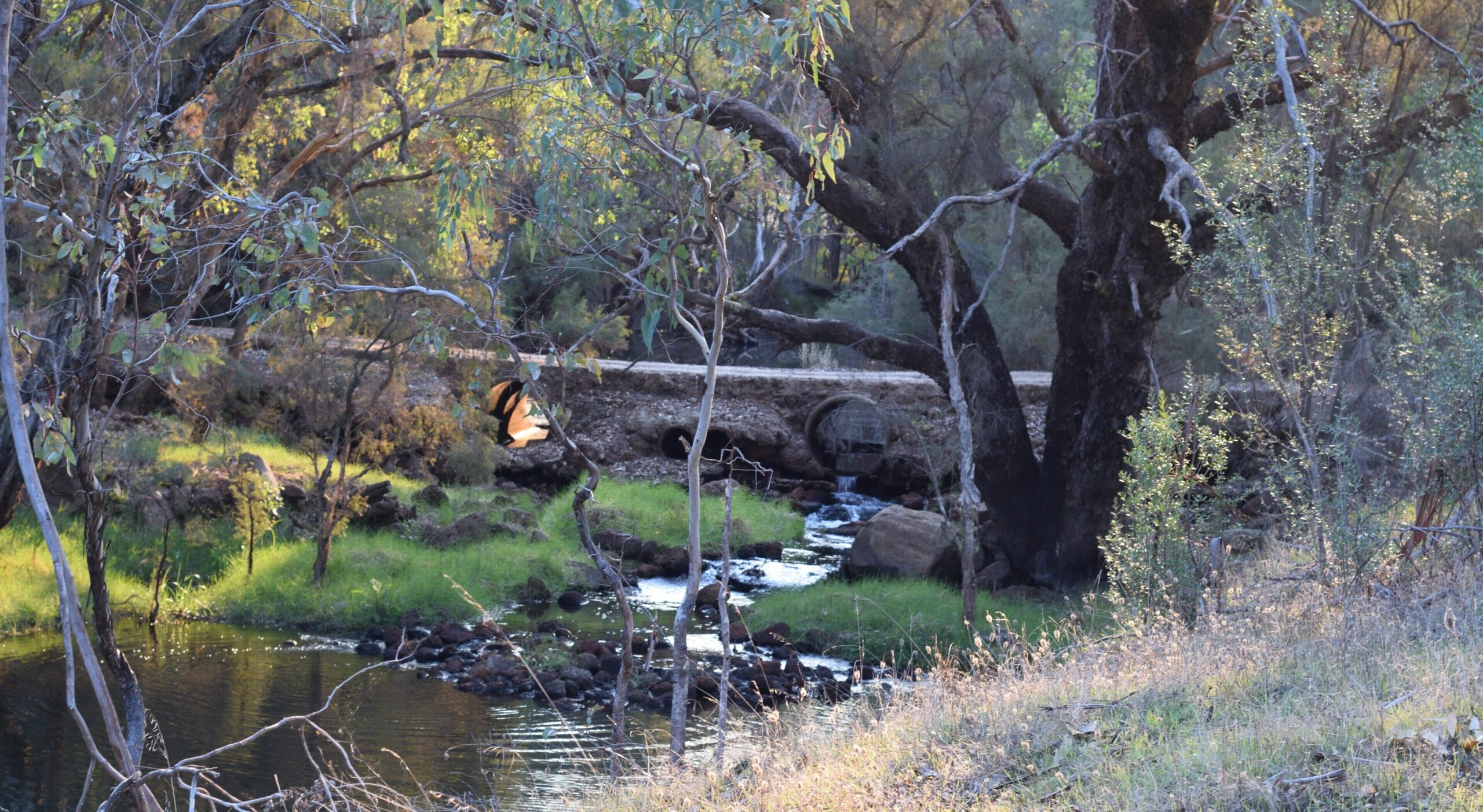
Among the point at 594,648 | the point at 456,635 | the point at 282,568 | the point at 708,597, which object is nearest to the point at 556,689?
the point at 594,648

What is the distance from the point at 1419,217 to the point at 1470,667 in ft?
19.2

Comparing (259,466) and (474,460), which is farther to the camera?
(474,460)

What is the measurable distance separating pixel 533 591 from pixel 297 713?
14.0ft

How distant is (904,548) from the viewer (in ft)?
43.9

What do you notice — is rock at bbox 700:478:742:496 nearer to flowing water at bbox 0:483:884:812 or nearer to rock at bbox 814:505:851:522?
rock at bbox 814:505:851:522

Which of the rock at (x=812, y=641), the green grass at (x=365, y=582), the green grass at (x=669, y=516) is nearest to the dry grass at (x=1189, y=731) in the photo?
the rock at (x=812, y=641)

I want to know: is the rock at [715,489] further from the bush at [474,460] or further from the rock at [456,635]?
the rock at [456,635]

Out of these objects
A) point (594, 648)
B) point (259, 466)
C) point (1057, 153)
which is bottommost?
point (594, 648)

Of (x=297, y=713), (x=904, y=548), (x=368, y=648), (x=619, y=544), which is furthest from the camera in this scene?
(x=619, y=544)

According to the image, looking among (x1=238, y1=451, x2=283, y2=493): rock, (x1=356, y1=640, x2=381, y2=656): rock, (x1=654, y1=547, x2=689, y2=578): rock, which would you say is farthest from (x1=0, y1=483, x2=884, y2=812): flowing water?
(x1=654, y1=547, x2=689, y2=578): rock

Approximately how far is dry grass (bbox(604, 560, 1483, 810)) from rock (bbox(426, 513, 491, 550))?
8.50 metres

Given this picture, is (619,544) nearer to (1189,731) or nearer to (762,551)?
(762,551)

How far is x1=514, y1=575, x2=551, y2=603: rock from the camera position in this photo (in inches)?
518

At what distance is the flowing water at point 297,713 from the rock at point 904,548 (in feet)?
7.63
